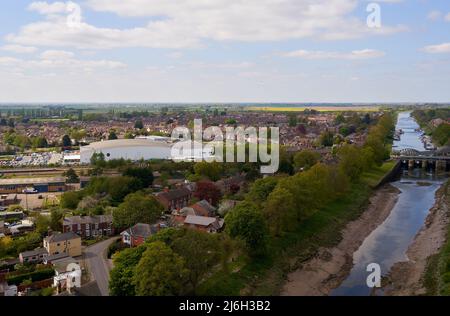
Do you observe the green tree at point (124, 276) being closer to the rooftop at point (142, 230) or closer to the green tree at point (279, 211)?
the rooftop at point (142, 230)

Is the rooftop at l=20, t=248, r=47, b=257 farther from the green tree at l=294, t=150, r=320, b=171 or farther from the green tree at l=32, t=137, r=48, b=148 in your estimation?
the green tree at l=32, t=137, r=48, b=148

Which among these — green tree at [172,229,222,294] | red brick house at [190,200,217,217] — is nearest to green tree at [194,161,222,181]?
red brick house at [190,200,217,217]

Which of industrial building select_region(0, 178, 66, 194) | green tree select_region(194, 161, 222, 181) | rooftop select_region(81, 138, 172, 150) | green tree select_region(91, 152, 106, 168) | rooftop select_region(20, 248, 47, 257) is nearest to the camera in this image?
rooftop select_region(20, 248, 47, 257)

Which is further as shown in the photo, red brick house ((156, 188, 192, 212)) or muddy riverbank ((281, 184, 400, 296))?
red brick house ((156, 188, 192, 212))

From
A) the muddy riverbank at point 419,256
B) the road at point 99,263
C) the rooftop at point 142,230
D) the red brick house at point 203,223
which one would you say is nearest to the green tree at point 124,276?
the road at point 99,263

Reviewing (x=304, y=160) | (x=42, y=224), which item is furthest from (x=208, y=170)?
(x=42, y=224)

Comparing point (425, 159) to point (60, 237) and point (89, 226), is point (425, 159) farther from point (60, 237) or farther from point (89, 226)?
point (60, 237)
